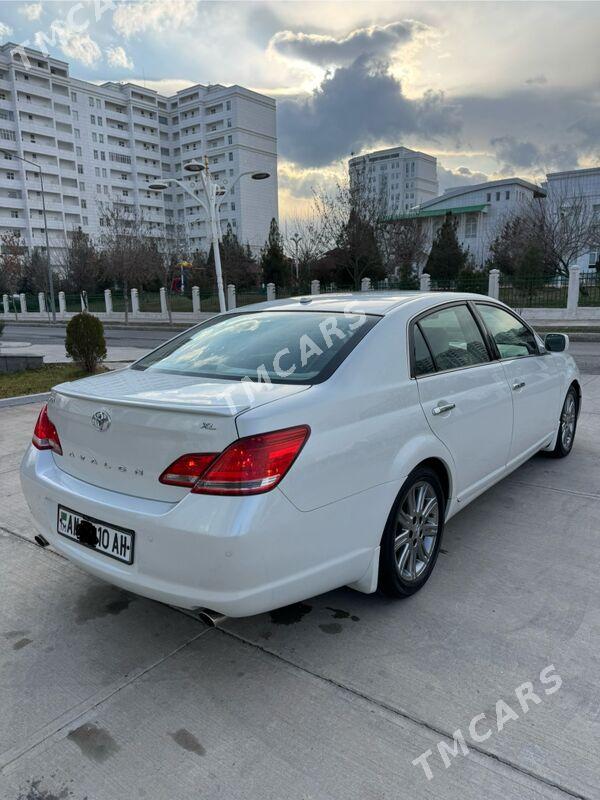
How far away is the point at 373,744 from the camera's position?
201cm

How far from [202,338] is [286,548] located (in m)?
1.72

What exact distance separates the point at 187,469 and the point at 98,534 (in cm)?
59

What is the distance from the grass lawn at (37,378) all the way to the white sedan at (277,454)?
263 inches

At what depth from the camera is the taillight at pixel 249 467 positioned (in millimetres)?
2141

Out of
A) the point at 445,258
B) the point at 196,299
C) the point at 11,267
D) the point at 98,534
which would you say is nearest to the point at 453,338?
the point at 98,534

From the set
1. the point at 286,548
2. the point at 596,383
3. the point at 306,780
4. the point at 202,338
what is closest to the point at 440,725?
the point at 306,780

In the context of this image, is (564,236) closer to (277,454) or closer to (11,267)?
(277,454)

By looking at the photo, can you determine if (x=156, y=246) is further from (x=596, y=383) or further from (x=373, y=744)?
(x=373, y=744)

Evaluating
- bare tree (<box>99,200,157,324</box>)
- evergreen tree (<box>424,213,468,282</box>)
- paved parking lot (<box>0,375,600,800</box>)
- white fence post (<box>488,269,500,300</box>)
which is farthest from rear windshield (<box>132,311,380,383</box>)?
bare tree (<box>99,200,157,324</box>)

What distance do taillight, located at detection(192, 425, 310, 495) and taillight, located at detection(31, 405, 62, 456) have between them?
3.45 ft

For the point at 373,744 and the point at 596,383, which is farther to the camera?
the point at 596,383

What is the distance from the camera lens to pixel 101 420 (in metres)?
2.52

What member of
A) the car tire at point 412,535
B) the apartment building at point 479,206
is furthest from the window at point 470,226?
the car tire at point 412,535

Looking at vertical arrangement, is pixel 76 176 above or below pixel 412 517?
above
